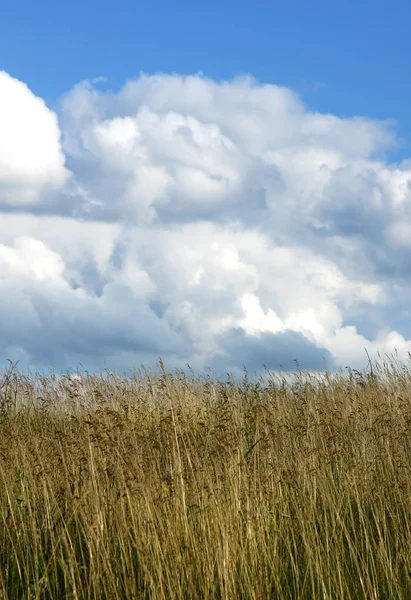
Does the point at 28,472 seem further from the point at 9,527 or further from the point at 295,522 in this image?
the point at 295,522

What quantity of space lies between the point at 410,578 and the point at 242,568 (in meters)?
1.26

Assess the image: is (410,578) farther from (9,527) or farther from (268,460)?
(9,527)

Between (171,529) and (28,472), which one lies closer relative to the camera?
(171,529)

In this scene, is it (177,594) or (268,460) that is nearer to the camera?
(177,594)

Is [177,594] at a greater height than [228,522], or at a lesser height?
lesser

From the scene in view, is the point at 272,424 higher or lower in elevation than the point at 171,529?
higher

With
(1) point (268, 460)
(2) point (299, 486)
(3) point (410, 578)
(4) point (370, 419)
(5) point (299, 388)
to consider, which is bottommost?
(3) point (410, 578)

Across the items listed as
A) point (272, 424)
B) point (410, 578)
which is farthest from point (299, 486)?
point (272, 424)

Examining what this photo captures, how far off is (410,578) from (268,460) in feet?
6.20

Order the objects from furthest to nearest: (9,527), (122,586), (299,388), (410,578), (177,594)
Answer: (299,388), (9,527), (410,578), (122,586), (177,594)

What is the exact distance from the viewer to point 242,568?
146 inches

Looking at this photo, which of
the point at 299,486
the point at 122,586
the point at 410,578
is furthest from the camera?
the point at 299,486

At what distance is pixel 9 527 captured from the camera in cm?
477

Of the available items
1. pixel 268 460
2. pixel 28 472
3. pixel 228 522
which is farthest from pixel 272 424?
pixel 228 522
